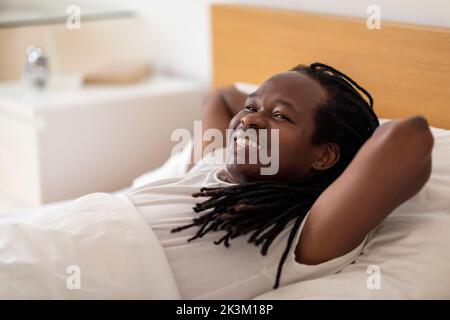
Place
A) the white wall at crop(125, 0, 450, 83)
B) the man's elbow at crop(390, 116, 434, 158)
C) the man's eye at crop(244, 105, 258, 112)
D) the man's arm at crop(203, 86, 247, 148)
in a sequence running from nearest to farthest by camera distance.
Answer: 1. the man's elbow at crop(390, 116, 434, 158)
2. the man's eye at crop(244, 105, 258, 112)
3. the man's arm at crop(203, 86, 247, 148)
4. the white wall at crop(125, 0, 450, 83)

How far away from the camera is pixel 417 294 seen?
45.2 inches

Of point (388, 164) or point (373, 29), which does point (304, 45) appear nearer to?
point (373, 29)

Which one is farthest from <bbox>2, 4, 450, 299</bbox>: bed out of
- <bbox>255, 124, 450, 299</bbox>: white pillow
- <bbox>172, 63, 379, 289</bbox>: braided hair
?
<bbox>172, 63, 379, 289</bbox>: braided hair

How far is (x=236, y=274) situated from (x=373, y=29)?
761 mm

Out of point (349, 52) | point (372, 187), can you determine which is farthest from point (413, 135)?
point (349, 52)

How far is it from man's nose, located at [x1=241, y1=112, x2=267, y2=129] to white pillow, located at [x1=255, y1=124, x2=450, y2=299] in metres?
0.29

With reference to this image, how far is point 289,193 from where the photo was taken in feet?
4.10

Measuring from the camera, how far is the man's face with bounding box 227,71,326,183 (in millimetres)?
1267

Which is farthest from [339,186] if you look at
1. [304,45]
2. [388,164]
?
[304,45]

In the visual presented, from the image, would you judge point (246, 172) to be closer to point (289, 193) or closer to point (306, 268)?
point (289, 193)

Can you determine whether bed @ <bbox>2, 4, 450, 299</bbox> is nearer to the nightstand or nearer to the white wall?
the white wall

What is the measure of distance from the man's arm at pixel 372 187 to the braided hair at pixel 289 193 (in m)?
0.06

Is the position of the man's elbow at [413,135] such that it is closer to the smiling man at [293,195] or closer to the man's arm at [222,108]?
the smiling man at [293,195]

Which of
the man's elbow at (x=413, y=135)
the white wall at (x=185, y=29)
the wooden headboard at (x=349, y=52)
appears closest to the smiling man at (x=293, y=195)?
the man's elbow at (x=413, y=135)
